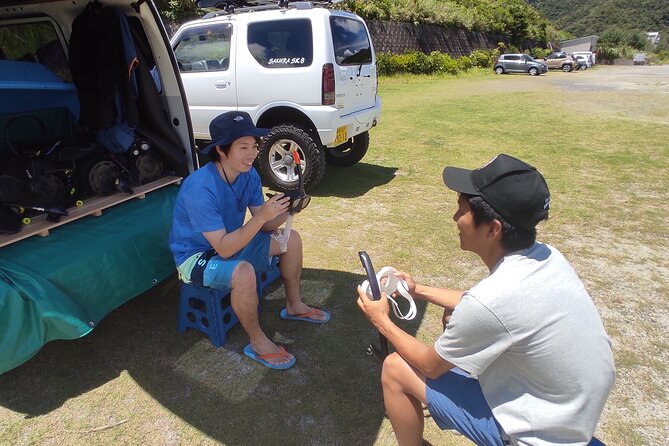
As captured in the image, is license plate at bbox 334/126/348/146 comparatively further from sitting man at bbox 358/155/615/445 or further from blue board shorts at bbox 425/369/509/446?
blue board shorts at bbox 425/369/509/446

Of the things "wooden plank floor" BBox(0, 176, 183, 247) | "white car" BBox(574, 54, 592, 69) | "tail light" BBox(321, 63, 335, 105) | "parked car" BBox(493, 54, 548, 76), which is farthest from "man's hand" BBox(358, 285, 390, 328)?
"white car" BBox(574, 54, 592, 69)

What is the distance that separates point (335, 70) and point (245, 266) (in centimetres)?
301

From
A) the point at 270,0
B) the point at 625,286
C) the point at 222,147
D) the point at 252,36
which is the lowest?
the point at 625,286

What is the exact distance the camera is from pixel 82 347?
2.59 metres

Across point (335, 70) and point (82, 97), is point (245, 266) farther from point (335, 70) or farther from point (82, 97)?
point (335, 70)

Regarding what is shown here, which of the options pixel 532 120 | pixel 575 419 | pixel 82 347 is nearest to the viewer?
pixel 575 419

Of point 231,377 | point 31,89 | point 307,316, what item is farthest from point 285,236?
point 31,89

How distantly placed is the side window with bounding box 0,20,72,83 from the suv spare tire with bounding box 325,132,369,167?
3.53m

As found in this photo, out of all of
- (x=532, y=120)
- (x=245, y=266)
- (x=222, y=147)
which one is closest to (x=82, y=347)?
(x=245, y=266)

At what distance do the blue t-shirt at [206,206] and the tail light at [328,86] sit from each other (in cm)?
217

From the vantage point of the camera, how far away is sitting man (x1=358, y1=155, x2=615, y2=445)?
4.17 feet

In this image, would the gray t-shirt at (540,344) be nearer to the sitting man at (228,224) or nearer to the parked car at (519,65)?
the sitting man at (228,224)

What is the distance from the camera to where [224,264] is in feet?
7.68

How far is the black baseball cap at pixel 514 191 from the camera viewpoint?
131cm
